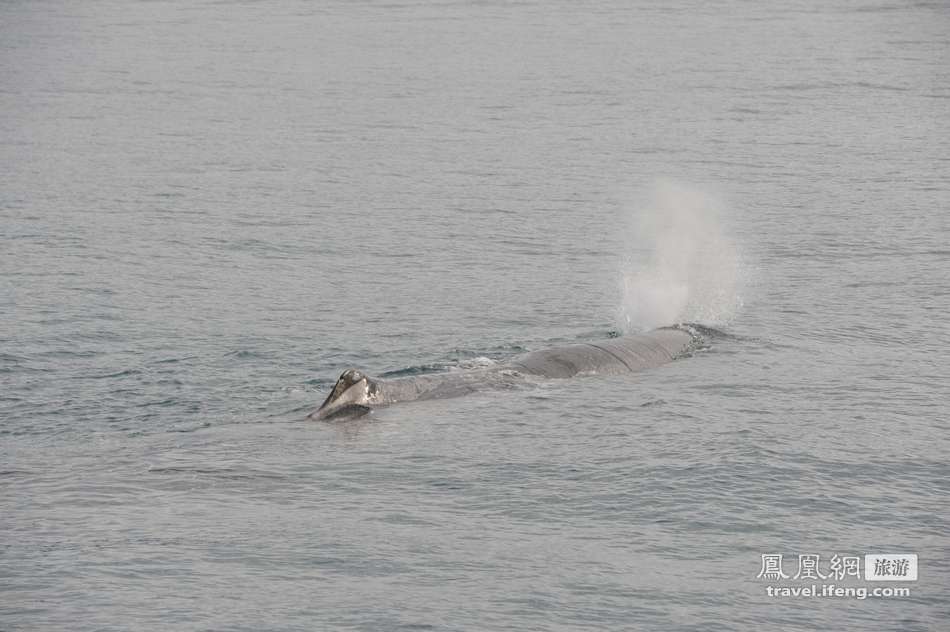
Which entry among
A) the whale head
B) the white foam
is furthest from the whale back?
the whale head

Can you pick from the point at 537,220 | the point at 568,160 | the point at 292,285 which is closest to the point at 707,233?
the point at 537,220

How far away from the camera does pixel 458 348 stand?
1073 inches

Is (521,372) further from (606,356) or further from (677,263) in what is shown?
(677,263)

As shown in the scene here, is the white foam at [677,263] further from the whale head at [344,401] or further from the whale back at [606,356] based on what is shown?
the whale head at [344,401]

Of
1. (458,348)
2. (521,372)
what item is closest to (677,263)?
(458,348)

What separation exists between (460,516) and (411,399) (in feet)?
17.3

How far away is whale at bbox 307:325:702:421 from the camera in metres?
21.9

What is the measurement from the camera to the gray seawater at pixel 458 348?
16109mm

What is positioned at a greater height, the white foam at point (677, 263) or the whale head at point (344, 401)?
the white foam at point (677, 263)

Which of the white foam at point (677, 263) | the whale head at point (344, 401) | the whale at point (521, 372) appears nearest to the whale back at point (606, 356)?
the whale at point (521, 372)

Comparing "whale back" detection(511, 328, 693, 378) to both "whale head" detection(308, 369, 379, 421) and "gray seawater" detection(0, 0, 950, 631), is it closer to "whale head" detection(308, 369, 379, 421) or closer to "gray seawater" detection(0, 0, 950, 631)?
"gray seawater" detection(0, 0, 950, 631)

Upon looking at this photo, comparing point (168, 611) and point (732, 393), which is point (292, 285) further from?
point (168, 611)

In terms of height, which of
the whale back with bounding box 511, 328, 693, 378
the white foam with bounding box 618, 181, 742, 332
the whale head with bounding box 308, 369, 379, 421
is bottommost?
the whale head with bounding box 308, 369, 379, 421

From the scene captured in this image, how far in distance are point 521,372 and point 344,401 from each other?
13.4 feet
